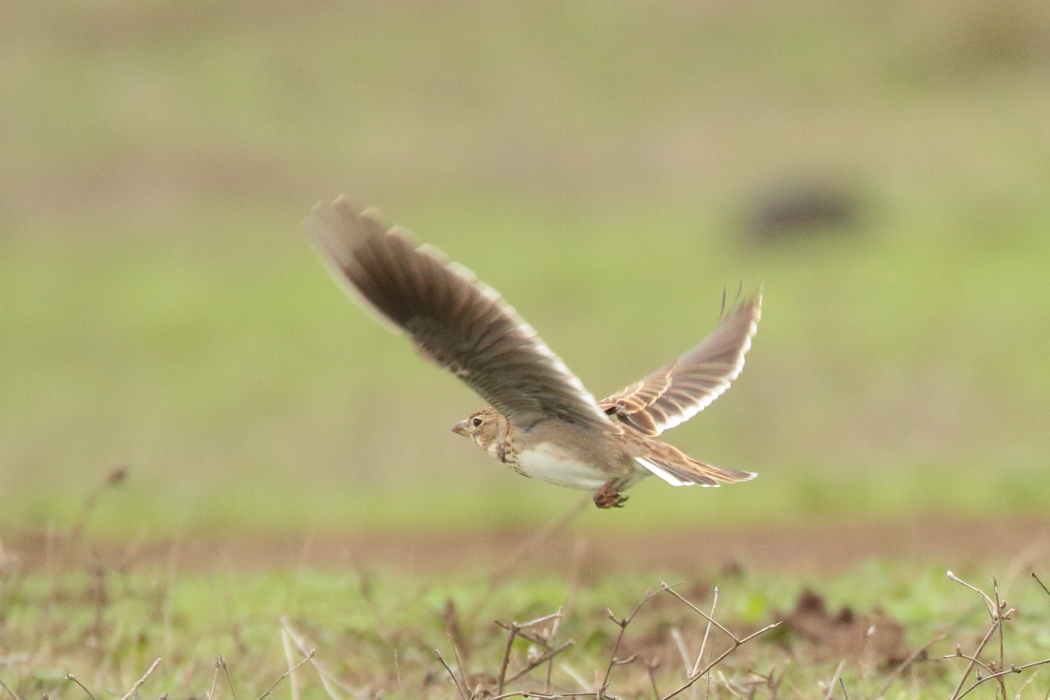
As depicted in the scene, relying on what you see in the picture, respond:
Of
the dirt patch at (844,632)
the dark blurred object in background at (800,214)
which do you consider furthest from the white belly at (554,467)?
the dark blurred object in background at (800,214)

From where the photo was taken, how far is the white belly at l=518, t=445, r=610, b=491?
5.09 m

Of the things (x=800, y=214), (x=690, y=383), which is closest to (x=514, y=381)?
(x=690, y=383)

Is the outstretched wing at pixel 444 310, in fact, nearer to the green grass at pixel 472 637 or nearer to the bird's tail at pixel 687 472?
the bird's tail at pixel 687 472

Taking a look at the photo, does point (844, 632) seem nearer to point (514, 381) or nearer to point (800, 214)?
point (514, 381)

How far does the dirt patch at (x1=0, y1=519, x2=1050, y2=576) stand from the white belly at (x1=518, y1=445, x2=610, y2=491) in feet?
12.0

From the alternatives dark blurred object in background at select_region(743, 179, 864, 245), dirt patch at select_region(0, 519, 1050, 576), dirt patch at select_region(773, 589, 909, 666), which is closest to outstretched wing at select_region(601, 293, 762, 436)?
dirt patch at select_region(773, 589, 909, 666)

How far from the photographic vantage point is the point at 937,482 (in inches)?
505

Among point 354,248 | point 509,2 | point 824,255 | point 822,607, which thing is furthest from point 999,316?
point 509,2

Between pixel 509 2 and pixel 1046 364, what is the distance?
1927cm

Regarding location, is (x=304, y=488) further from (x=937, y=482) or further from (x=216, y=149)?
(x=216, y=149)

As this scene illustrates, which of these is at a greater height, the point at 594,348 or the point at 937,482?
the point at 594,348

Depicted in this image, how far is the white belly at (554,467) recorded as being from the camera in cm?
509

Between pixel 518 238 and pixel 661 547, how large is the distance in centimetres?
1281

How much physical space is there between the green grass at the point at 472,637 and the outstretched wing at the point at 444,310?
0.72m
